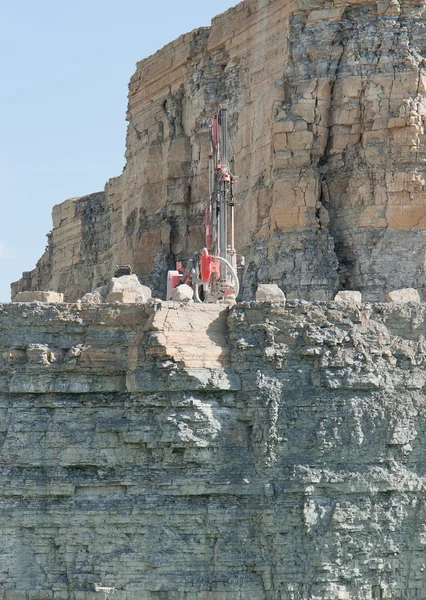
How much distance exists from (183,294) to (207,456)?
3882mm

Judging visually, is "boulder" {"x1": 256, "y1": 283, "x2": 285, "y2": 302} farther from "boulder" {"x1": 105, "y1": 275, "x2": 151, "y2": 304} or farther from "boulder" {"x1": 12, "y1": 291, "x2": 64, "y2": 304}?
"boulder" {"x1": 12, "y1": 291, "x2": 64, "y2": 304}

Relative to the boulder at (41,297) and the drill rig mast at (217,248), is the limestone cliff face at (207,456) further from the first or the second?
the drill rig mast at (217,248)

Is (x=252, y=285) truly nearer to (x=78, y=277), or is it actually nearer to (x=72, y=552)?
(x=72, y=552)

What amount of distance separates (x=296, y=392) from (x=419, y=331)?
2.66m

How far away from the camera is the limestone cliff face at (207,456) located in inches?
1148

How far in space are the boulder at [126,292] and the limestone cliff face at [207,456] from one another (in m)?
1.33

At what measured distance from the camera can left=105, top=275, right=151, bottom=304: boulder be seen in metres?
31.5

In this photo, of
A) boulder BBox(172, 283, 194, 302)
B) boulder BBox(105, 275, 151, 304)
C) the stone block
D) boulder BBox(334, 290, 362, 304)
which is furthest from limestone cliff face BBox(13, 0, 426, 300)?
the stone block

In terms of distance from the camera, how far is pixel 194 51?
1731 inches

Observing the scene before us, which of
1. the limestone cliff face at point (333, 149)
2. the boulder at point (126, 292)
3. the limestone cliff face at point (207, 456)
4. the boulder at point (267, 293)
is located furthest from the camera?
the limestone cliff face at point (333, 149)

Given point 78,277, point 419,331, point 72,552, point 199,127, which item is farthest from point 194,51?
point 72,552

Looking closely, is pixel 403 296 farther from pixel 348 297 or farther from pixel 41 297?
pixel 41 297

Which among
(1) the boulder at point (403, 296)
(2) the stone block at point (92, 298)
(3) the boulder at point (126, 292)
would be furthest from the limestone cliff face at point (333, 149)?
(2) the stone block at point (92, 298)

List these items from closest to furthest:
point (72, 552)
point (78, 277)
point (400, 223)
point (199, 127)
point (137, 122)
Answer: point (72, 552)
point (400, 223)
point (199, 127)
point (137, 122)
point (78, 277)
